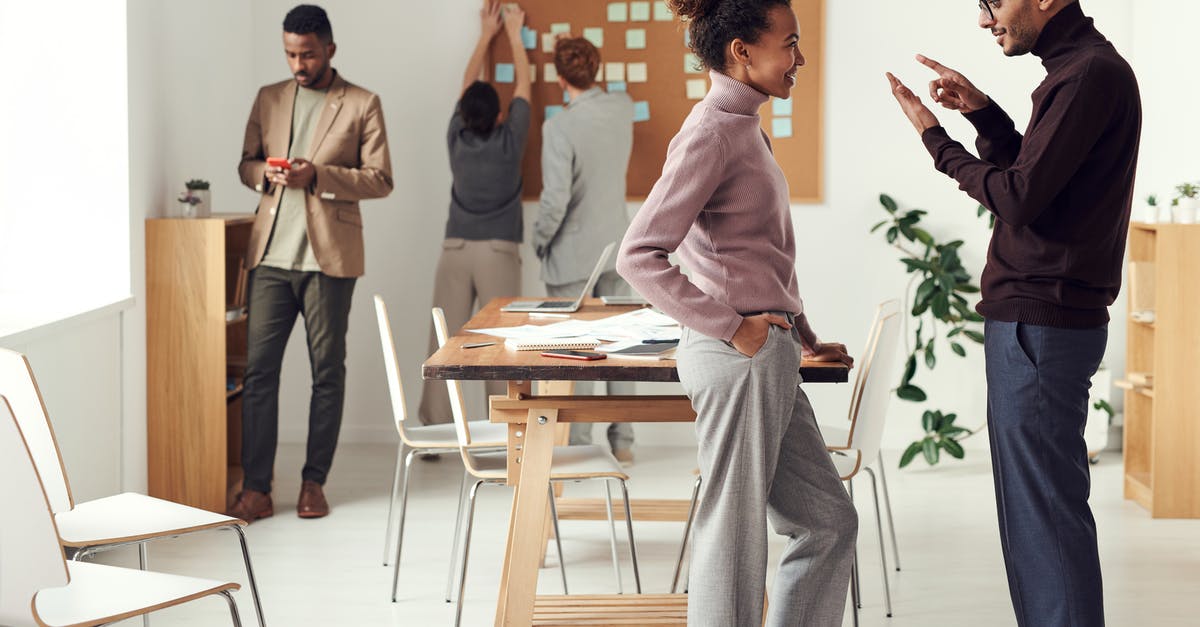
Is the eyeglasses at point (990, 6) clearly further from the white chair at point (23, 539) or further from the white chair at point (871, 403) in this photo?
the white chair at point (23, 539)

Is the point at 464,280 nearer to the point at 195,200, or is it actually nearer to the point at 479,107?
the point at 479,107

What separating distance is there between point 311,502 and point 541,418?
1.94 meters

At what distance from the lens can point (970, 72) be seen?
5383mm

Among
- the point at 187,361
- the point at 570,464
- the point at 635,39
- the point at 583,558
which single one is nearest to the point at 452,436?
the point at 570,464

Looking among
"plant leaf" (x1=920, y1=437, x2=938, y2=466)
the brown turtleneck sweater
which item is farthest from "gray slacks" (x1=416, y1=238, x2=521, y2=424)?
the brown turtleneck sweater

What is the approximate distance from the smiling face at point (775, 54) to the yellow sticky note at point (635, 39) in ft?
10.7

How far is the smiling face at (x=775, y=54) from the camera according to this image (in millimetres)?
2197

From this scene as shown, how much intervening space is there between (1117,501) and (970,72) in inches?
76.7

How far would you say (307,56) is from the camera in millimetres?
4305

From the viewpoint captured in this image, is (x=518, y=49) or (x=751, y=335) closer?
(x=751, y=335)

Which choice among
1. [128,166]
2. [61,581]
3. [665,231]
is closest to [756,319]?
[665,231]

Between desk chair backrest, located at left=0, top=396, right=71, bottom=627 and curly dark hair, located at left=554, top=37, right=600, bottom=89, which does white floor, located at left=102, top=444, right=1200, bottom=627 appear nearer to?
desk chair backrest, located at left=0, top=396, right=71, bottom=627

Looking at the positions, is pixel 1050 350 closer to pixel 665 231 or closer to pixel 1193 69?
pixel 665 231

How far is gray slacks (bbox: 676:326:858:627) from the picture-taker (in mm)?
2213
